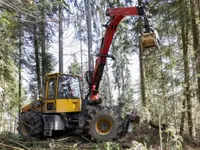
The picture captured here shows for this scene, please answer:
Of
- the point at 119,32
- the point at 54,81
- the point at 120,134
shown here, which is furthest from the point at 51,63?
the point at 120,134

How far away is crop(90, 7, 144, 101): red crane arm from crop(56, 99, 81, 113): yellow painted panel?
504 millimetres

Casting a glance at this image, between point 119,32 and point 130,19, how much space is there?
0.76m

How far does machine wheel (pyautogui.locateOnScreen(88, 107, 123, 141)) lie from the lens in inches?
343

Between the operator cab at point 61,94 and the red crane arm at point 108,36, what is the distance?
56cm

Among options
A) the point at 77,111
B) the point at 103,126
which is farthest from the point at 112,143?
the point at 77,111

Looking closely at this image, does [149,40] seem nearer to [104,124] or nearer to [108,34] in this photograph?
[108,34]

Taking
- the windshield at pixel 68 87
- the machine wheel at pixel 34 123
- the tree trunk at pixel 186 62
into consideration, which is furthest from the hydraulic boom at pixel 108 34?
the machine wheel at pixel 34 123

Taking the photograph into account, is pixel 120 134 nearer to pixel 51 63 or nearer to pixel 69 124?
pixel 69 124

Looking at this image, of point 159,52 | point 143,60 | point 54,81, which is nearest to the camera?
point 54,81

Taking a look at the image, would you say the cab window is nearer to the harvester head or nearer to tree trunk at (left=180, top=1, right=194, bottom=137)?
the harvester head

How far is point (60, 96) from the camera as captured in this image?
31.1 feet

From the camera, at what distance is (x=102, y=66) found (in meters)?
9.29

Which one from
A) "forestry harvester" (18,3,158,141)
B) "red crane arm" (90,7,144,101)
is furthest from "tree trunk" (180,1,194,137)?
"forestry harvester" (18,3,158,141)

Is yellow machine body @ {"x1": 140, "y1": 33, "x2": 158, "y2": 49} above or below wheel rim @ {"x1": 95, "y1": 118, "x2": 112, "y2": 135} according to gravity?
above
